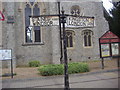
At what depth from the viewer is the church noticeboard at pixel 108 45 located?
12.6 metres

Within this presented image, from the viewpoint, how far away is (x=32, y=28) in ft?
61.0

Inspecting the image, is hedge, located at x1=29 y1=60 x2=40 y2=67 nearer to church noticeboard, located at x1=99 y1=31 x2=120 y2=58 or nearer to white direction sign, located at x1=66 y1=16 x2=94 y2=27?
church noticeboard, located at x1=99 y1=31 x2=120 y2=58

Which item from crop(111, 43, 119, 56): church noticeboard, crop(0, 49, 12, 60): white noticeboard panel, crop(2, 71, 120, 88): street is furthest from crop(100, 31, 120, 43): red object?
crop(0, 49, 12, 60): white noticeboard panel

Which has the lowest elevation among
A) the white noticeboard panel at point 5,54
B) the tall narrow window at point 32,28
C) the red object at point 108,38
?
the white noticeboard panel at point 5,54

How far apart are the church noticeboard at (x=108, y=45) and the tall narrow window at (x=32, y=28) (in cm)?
818

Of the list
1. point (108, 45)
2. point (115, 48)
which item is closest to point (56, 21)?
point (108, 45)

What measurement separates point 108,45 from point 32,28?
351 inches

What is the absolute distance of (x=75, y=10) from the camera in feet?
66.4

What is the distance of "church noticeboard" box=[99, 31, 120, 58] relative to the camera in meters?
12.6

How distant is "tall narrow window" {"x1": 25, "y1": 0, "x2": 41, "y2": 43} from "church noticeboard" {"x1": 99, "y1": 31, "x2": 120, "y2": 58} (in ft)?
26.8

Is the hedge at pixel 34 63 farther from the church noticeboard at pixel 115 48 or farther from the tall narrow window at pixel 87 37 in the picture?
the church noticeboard at pixel 115 48

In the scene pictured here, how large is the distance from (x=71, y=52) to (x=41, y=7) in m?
6.04

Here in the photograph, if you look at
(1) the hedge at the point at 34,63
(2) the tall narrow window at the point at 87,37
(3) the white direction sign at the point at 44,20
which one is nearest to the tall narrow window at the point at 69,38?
(2) the tall narrow window at the point at 87,37

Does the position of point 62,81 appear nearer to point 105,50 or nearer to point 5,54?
point 5,54
